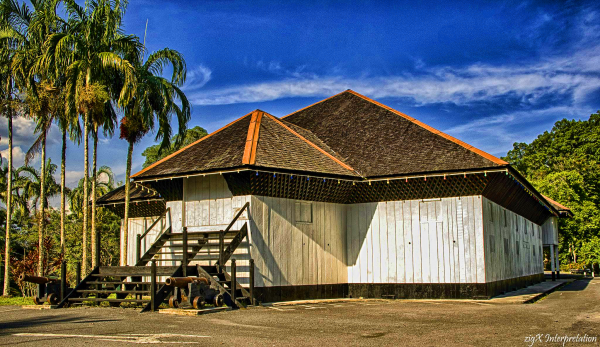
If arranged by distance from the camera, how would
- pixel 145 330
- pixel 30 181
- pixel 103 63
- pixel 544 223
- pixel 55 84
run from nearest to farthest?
pixel 145 330 < pixel 103 63 < pixel 55 84 < pixel 544 223 < pixel 30 181

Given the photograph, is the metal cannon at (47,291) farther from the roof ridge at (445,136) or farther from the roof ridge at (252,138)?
the roof ridge at (445,136)

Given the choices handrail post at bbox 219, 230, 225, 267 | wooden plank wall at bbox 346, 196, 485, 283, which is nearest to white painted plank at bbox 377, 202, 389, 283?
wooden plank wall at bbox 346, 196, 485, 283

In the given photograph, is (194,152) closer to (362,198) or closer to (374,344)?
(362,198)

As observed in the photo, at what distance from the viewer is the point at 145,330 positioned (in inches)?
405

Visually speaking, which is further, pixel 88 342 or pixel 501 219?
pixel 501 219

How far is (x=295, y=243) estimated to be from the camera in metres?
18.3

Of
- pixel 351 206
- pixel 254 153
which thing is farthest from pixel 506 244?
pixel 254 153

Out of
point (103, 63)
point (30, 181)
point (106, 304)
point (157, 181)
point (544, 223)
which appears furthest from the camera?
point (30, 181)

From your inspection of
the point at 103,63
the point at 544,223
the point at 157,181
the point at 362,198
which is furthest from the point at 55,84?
the point at 544,223

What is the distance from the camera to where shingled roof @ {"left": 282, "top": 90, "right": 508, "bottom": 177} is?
18.5 m

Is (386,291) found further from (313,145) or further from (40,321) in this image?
(40,321)

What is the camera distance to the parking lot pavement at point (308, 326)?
29.5 feet

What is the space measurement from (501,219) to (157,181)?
12659 mm

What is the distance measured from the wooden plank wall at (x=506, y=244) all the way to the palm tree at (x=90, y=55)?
43.7 feet
